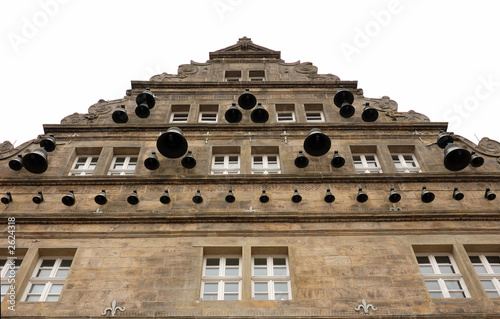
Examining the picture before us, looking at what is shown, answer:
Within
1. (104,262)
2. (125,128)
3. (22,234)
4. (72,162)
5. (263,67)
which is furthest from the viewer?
(263,67)

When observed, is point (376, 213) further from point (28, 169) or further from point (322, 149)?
point (28, 169)

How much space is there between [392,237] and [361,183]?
222 centimetres

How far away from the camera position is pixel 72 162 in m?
15.3

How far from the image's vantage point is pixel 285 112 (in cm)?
1811

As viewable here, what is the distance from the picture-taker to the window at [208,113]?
58.9ft

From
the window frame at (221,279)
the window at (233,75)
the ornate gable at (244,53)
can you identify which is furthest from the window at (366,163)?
the ornate gable at (244,53)

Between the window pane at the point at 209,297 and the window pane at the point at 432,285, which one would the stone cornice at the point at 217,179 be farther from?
the window pane at the point at 209,297

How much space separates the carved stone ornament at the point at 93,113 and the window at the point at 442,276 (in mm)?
11818

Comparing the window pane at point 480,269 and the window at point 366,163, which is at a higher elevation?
the window at point 366,163

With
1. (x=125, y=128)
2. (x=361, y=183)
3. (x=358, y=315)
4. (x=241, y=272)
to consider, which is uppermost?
(x=125, y=128)

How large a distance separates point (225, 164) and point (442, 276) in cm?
710

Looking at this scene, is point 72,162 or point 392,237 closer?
point 392,237

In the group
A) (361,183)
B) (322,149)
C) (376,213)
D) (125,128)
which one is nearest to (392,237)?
(376,213)

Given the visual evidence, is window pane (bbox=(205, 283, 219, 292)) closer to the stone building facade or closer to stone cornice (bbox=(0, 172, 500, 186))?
the stone building facade
